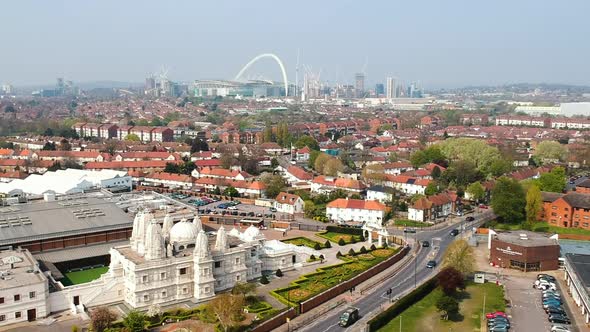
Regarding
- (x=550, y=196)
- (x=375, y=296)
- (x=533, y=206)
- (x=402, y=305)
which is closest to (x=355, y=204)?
(x=533, y=206)

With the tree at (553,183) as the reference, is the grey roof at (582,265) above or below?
below

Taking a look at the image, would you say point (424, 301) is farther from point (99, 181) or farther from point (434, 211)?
point (99, 181)

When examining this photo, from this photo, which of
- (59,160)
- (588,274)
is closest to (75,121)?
(59,160)

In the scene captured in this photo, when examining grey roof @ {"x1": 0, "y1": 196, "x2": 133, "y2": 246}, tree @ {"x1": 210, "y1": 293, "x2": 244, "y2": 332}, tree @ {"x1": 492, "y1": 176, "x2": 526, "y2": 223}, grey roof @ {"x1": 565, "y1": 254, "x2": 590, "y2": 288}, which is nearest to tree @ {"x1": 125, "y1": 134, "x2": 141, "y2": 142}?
grey roof @ {"x1": 0, "y1": 196, "x2": 133, "y2": 246}

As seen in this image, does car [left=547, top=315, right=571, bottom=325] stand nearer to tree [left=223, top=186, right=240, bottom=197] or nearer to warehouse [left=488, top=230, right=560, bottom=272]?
warehouse [left=488, top=230, right=560, bottom=272]

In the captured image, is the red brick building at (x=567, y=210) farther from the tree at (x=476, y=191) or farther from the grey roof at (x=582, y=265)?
the grey roof at (x=582, y=265)

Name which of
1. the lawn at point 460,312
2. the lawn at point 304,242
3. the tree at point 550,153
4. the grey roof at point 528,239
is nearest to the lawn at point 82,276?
the lawn at point 304,242
